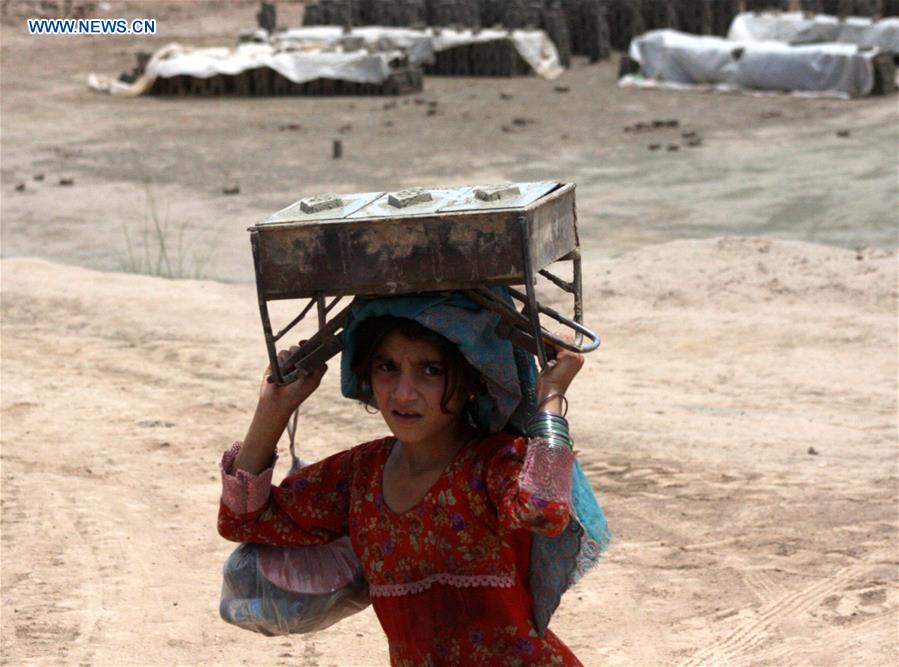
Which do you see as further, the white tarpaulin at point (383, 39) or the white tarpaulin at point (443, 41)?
the white tarpaulin at point (443, 41)

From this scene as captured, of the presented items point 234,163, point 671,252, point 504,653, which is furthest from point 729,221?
point 504,653

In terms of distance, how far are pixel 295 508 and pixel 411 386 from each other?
16.2 inches

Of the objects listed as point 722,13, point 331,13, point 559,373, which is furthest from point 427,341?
point 331,13

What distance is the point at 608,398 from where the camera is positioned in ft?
22.2

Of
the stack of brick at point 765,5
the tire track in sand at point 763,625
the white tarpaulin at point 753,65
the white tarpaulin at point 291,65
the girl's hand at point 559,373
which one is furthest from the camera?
the stack of brick at point 765,5

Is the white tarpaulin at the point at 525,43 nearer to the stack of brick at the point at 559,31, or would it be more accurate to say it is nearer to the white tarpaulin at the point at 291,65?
the stack of brick at the point at 559,31

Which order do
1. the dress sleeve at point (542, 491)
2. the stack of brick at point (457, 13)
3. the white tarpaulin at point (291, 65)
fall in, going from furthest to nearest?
the stack of brick at point (457, 13), the white tarpaulin at point (291, 65), the dress sleeve at point (542, 491)

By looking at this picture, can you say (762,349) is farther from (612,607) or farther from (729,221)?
(729,221)

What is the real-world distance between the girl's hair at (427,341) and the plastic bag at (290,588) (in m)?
0.46

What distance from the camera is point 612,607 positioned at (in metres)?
4.53

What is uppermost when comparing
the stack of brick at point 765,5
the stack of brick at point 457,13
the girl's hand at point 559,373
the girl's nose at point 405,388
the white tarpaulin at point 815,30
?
the girl's hand at point 559,373

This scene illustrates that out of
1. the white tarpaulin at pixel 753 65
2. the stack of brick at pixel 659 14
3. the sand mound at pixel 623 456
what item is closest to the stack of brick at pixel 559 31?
the stack of brick at pixel 659 14

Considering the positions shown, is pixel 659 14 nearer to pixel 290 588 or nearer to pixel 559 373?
pixel 290 588

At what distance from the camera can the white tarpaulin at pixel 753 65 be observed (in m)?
18.5
